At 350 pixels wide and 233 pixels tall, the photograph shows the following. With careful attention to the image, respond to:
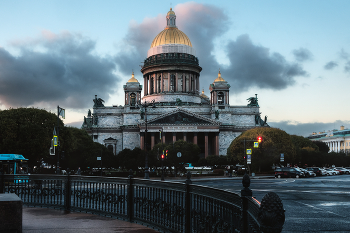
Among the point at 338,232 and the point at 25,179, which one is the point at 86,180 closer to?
the point at 25,179

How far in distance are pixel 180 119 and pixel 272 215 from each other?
97.6 m

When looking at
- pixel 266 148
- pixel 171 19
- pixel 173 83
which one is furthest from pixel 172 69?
pixel 266 148

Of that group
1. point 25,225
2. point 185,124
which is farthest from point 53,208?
point 185,124

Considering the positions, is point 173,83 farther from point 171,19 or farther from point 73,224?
point 73,224

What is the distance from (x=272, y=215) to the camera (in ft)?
16.3

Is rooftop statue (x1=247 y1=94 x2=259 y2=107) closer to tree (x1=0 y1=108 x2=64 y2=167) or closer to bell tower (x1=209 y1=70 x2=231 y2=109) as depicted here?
bell tower (x1=209 y1=70 x2=231 y2=109)

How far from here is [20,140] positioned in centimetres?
5453

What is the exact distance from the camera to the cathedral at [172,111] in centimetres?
10256

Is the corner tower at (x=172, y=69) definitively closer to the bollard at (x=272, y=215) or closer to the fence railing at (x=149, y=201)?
the fence railing at (x=149, y=201)

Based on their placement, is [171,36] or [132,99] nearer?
[132,99]

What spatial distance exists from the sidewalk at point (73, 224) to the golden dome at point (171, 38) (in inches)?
4296

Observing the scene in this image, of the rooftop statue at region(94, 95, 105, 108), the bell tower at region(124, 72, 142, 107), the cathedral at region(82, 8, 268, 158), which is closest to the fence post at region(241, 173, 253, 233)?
the cathedral at region(82, 8, 268, 158)

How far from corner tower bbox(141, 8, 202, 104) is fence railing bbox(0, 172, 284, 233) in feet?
327

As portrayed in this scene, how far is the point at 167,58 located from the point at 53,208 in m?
105
